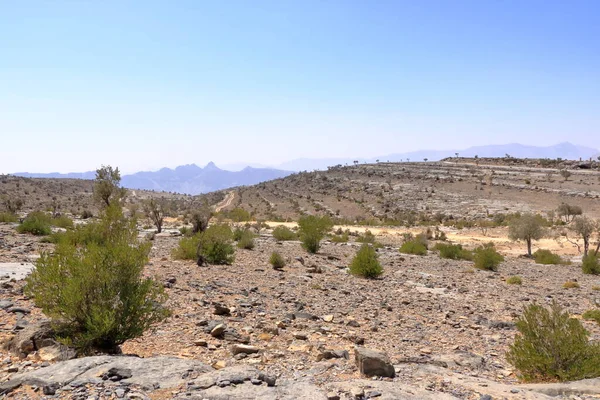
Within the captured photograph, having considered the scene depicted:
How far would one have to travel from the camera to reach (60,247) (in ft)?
23.0

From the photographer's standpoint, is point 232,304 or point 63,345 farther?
point 232,304

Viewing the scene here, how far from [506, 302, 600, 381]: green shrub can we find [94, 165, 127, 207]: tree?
23.6 metres

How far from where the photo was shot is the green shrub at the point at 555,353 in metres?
7.00

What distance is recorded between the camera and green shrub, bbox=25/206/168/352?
659 centimetres

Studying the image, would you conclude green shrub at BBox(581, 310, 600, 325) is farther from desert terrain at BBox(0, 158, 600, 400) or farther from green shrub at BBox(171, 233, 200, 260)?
green shrub at BBox(171, 233, 200, 260)

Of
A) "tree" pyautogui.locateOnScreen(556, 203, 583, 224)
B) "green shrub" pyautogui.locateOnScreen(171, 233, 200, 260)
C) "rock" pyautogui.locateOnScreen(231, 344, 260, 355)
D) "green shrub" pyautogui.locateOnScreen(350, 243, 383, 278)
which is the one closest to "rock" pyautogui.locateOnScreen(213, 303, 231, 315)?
"rock" pyautogui.locateOnScreen(231, 344, 260, 355)

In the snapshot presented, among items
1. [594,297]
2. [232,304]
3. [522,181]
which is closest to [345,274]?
[232,304]

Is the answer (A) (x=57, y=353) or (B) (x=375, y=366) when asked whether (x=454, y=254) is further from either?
(A) (x=57, y=353)

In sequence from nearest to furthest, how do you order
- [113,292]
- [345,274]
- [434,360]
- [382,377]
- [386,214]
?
[382,377] < [113,292] < [434,360] < [345,274] < [386,214]

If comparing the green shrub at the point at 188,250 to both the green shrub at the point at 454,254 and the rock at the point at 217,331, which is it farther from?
the green shrub at the point at 454,254

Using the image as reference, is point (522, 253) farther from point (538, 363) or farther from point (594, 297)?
point (538, 363)

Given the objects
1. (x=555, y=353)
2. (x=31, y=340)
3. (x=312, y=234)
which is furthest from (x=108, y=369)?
(x=312, y=234)

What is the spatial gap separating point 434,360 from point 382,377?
1902 mm

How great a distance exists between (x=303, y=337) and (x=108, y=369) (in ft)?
13.5
